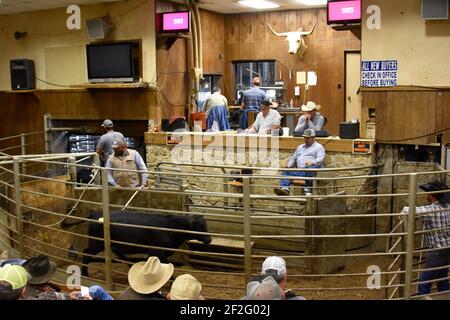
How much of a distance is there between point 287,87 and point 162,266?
34.3 ft

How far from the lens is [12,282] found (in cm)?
399

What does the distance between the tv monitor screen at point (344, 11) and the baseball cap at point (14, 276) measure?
7.66 m

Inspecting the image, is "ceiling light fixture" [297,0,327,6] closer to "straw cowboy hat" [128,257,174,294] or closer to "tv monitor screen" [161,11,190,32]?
"tv monitor screen" [161,11,190,32]

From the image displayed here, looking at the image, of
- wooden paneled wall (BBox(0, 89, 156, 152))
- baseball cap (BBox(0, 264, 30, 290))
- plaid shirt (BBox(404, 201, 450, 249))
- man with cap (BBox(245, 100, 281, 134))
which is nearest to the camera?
baseball cap (BBox(0, 264, 30, 290))

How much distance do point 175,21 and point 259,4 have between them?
8.73ft

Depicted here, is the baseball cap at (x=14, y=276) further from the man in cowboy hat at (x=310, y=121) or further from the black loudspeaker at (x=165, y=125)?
Result: the black loudspeaker at (x=165, y=125)

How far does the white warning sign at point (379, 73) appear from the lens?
9898 mm

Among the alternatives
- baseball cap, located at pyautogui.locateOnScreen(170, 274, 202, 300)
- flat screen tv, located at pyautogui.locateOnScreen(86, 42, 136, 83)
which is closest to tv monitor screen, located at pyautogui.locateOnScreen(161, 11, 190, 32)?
flat screen tv, located at pyautogui.locateOnScreen(86, 42, 136, 83)

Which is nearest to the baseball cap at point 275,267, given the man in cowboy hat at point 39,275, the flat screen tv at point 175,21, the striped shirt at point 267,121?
the man in cowboy hat at point 39,275

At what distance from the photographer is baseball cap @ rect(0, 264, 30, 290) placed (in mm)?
3992

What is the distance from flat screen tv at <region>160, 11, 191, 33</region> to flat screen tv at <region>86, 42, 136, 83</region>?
2.69ft

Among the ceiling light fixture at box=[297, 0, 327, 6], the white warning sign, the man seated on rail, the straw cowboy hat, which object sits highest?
the ceiling light fixture at box=[297, 0, 327, 6]
